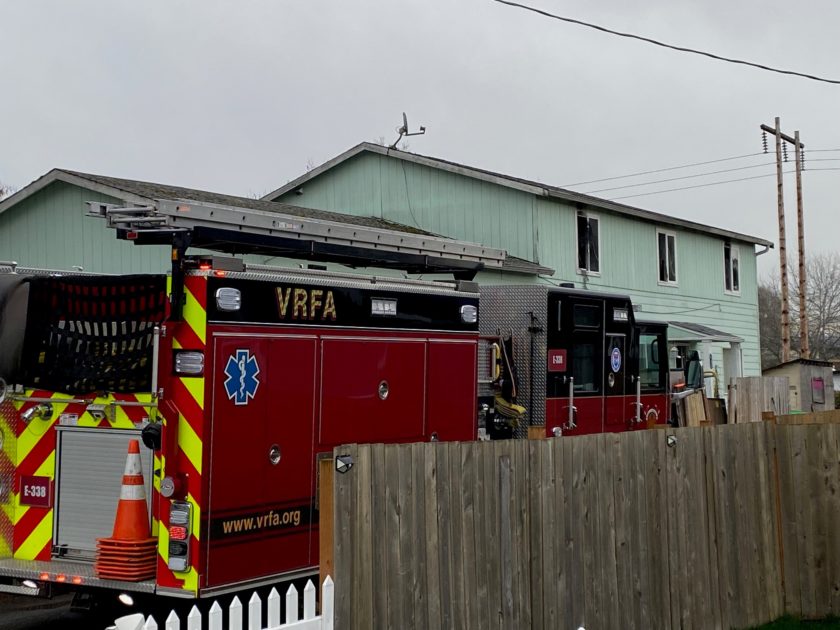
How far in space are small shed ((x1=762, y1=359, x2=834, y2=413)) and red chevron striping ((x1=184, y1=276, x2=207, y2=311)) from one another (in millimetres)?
22962

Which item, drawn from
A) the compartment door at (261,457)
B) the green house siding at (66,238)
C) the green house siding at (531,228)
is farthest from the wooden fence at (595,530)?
the green house siding at (531,228)

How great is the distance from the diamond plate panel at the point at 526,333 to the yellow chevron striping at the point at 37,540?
5110mm

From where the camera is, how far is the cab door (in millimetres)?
12406

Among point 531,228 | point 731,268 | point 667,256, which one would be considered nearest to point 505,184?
point 531,228

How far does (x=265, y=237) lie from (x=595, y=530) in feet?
10.1

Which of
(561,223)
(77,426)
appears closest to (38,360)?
(77,426)

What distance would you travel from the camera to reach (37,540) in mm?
7770

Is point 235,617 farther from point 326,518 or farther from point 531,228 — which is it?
point 531,228

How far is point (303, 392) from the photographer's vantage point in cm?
768

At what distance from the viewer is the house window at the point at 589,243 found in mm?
26328

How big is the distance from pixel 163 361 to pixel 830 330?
7650 cm

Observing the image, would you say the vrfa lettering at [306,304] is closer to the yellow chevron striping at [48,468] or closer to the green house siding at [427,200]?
the yellow chevron striping at [48,468]

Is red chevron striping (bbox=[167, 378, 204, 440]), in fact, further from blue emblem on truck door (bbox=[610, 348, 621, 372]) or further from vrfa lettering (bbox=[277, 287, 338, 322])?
blue emblem on truck door (bbox=[610, 348, 621, 372])

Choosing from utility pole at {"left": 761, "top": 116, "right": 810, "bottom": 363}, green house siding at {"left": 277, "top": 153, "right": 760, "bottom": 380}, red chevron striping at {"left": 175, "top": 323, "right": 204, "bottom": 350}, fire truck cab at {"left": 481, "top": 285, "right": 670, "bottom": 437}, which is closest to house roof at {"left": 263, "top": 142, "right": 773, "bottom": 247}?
green house siding at {"left": 277, "top": 153, "right": 760, "bottom": 380}
